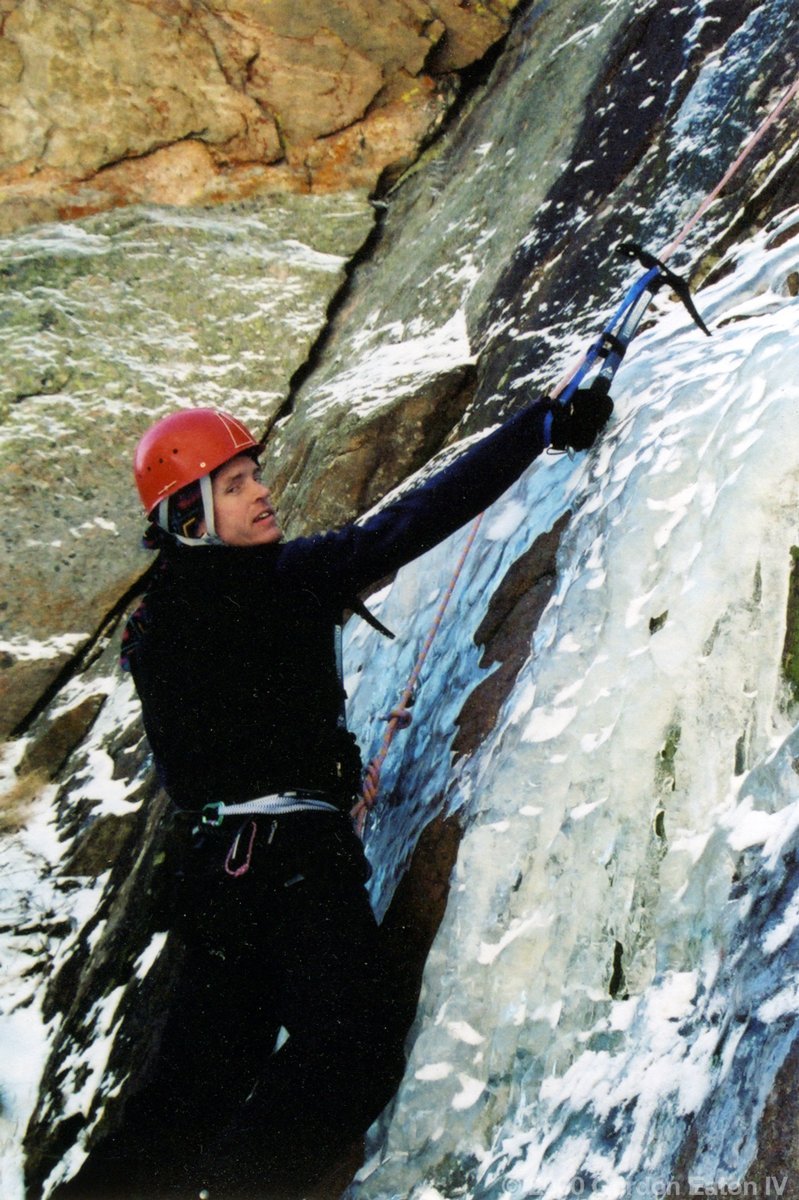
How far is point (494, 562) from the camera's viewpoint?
369 cm

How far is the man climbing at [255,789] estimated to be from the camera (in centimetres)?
271

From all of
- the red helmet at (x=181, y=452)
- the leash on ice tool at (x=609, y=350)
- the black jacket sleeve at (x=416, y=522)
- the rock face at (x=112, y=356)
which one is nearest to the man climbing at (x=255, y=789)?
the black jacket sleeve at (x=416, y=522)

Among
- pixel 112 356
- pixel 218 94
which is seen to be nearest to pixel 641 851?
pixel 112 356

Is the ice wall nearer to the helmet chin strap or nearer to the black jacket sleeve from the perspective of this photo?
the black jacket sleeve

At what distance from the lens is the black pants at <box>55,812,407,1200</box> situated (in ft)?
8.27

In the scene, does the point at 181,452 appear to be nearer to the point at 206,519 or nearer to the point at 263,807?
the point at 206,519

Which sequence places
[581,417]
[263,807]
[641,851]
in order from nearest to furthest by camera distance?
[641,851] → [263,807] → [581,417]

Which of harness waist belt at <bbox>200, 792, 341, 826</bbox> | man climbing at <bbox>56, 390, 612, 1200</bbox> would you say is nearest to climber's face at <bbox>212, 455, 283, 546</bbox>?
man climbing at <bbox>56, 390, 612, 1200</bbox>

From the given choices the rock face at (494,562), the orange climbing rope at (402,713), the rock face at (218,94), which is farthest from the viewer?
the rock face at (218,94)

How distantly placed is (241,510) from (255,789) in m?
0.86

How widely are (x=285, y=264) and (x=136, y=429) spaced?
2059 mm

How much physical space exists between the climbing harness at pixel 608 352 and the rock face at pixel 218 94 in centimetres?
581

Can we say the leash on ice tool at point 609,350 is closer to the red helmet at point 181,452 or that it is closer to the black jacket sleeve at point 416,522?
the black jacket sleeve at point 416,522

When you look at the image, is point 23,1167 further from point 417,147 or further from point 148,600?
point 417,147
